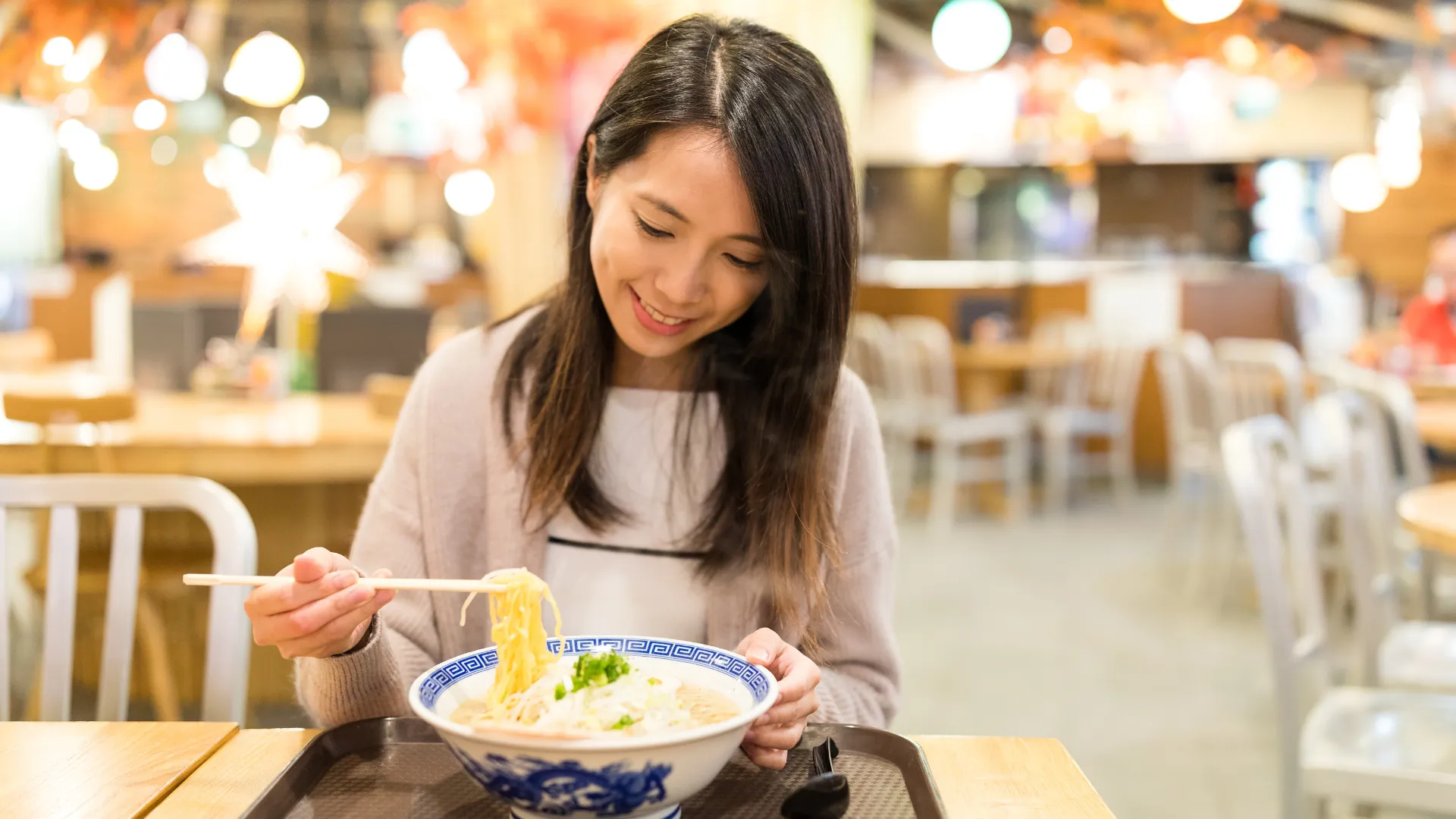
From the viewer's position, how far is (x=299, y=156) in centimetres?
399

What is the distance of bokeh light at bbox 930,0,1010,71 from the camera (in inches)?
281

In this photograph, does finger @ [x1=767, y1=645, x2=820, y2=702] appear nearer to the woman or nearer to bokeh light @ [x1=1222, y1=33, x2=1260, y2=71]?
the woman

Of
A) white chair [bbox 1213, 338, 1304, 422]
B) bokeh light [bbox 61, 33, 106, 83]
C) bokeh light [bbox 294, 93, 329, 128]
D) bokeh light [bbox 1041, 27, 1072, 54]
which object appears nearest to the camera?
white chair [bbox 1213, 338, 1304, 422]

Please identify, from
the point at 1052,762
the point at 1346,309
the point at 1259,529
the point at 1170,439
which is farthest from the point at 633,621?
the point at 1346,309

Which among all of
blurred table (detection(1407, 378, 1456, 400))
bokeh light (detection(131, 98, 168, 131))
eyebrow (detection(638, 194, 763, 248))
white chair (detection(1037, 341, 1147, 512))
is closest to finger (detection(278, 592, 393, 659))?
eyebrow (detection(638, 194, 763, 248))

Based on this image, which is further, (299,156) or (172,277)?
(172,277)

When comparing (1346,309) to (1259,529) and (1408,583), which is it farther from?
(1259,529)

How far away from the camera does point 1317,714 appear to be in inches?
82.4

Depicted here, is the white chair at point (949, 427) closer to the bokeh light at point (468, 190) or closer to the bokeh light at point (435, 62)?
the bokeh light at point (435, 62)

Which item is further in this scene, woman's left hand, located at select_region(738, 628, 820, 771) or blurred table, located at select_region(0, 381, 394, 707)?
blurred table, located at select_region(0, 381, 394, 707)

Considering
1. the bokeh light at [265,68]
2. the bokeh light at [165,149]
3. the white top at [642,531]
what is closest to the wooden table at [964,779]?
the white top at [642,531]

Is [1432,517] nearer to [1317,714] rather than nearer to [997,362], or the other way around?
[1317,714]

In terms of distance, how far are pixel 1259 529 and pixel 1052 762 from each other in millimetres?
1144

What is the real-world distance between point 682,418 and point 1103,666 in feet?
10.2
